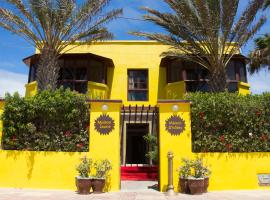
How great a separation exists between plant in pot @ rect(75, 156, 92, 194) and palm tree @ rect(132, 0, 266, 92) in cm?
627

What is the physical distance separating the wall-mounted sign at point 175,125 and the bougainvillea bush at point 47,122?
2908 millimetres

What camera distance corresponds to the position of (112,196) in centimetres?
881

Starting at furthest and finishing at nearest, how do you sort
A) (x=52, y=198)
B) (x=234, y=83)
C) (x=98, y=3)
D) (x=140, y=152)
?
(x=140, y=152)
(x=234, y=83)
(x=98, y=3)
(x=52, y=198)

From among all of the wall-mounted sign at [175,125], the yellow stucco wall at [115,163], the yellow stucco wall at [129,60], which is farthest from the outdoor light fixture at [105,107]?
the yellow stucco wall at [129,60]

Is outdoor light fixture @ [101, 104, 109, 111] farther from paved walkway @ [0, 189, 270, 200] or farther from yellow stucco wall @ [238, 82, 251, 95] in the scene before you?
yellow stucco wall @ [238, 82, 251, 95]

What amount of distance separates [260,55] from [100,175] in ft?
39.4

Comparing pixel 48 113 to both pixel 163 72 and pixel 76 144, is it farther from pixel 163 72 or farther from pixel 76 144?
pixel 163 72

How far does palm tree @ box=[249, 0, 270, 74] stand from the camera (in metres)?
16.2

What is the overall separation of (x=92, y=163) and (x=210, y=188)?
13.2ft

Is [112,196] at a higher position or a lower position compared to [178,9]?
lower

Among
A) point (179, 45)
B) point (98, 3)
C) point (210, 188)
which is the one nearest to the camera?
point (210, 188)

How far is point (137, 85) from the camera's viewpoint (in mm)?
18266

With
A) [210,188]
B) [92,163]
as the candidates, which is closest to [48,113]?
[92,163]

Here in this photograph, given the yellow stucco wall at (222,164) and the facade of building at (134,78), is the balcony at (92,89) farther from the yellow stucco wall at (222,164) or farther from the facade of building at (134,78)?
the yellow stucco wall at (222,164)
